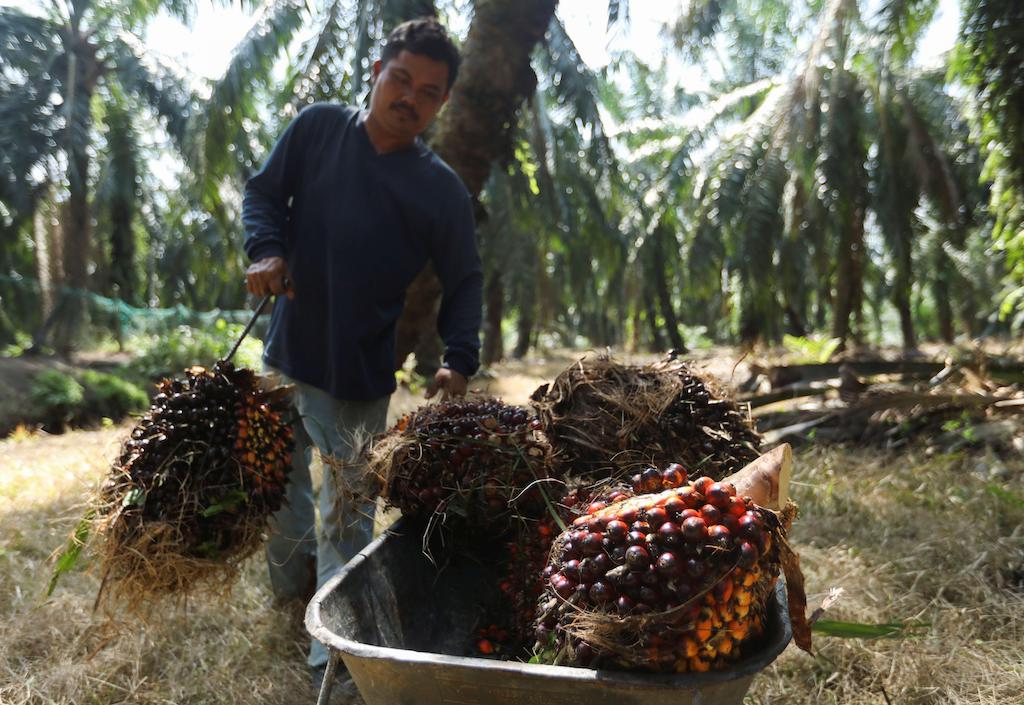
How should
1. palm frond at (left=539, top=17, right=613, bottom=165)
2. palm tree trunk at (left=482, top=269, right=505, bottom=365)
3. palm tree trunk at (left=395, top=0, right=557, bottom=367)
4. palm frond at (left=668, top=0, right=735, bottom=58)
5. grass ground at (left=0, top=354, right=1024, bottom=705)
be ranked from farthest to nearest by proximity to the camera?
palm tree trunk at (left=482, top=269, right=505, bottom=365) < palm frond at (left=539, top=17, right=613, bottom=165) < palm frond at (left=668, top=0, right=735, bottom=58) < palm tree trunk at (left=395, top=0, right=557, bottom=367) < grass ground at (left=0, top=354, right=1024, bottom=705)

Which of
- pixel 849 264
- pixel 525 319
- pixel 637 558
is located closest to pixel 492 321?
pixel 525 319

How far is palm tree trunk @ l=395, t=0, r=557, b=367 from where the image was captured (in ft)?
17.5

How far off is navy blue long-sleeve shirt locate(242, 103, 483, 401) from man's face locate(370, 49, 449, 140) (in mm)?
128

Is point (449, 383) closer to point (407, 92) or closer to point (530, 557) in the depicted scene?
point (530, 557)

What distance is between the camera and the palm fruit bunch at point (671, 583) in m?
1.33

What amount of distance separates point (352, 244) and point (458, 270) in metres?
0.42

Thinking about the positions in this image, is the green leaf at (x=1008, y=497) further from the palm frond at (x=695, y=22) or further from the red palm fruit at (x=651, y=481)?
the palm frond at (x=695, y=22)

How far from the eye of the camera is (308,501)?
3107 mm

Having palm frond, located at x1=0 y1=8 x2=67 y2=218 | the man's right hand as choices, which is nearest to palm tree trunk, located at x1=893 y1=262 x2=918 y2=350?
the man's right hand

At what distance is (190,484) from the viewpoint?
209 cm

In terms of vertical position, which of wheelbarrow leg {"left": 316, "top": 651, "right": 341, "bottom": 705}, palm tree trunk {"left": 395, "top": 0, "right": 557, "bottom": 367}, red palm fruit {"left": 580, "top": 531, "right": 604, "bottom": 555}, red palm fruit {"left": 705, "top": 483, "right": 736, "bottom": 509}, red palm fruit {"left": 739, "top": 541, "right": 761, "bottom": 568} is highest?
palm tree trunk {"left": 395, "top": 0, "right": 557, "bottom": 367}

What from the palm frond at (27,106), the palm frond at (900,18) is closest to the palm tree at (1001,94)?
the palm frond at (900,18)

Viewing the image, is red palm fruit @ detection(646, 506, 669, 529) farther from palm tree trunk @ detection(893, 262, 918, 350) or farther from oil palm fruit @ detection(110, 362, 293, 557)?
palm tree trunk @ detection(893, 262, 918, 350)

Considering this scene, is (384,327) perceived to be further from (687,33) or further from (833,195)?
(833,195)
